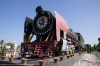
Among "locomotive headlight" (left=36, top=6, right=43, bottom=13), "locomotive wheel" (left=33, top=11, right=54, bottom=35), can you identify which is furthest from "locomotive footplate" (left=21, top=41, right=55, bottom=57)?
"locomotive headlight" (left=36, top=6, right=43, bottom=13)

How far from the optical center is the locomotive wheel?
11.1m

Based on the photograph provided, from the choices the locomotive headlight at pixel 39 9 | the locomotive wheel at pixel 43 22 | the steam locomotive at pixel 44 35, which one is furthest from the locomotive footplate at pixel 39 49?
the locomotive headlight at pixel 39 9

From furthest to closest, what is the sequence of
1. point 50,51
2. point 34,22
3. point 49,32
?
point 34,22
point 49,32
point 50,51

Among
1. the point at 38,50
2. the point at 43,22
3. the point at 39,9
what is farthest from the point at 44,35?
the point at 39,9

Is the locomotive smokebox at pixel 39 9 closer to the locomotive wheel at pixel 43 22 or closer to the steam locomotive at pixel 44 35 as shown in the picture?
the steam locomotive at pixel 44 35

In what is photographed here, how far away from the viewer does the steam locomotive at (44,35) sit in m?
9.75

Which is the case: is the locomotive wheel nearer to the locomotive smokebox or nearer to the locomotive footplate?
the locomotive smokebox

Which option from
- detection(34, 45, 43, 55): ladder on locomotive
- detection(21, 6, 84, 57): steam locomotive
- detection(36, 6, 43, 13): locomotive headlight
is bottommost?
detection(34, 45, 43, 55): ladder on locomotive

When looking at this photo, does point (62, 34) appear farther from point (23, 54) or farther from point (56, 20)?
point (23, 54)

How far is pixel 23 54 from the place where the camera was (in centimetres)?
1012

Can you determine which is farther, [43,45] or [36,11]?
[36,11]

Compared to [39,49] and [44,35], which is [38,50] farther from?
[44,35]

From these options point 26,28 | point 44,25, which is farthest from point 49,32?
point 26,28

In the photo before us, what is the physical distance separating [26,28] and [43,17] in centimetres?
198
